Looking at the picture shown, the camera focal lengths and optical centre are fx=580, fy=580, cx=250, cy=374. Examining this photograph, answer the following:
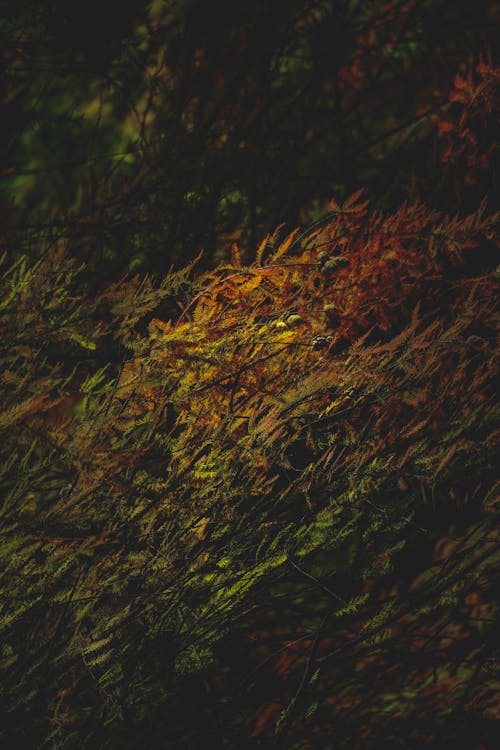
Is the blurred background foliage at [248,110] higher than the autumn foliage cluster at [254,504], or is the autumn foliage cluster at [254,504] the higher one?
the blurred background foliage at [248,110]

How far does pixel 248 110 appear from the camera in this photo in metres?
4.02

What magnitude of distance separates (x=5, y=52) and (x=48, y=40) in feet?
1.08

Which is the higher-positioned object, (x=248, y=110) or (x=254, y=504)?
(x=248, y=110)

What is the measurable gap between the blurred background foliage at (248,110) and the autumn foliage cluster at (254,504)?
1171 mm

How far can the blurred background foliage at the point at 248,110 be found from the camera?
155 inches

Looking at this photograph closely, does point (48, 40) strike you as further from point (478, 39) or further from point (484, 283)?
point (484, 283)

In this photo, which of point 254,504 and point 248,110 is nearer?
point 254,504

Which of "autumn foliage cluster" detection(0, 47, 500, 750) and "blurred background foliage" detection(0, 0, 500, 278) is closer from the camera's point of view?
"autumn foliage cluster" detection(0, 47, 500, 750)

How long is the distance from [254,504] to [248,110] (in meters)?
2.95

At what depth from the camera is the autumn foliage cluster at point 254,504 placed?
1.92 m

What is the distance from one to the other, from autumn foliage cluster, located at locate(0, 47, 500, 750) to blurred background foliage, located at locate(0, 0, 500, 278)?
1171 millimetres

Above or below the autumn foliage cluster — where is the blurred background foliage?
above

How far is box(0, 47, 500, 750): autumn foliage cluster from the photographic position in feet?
6.29

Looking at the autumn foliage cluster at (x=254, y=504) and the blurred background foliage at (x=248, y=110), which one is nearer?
the autumn foliage cluster at (x=254, y=504)
